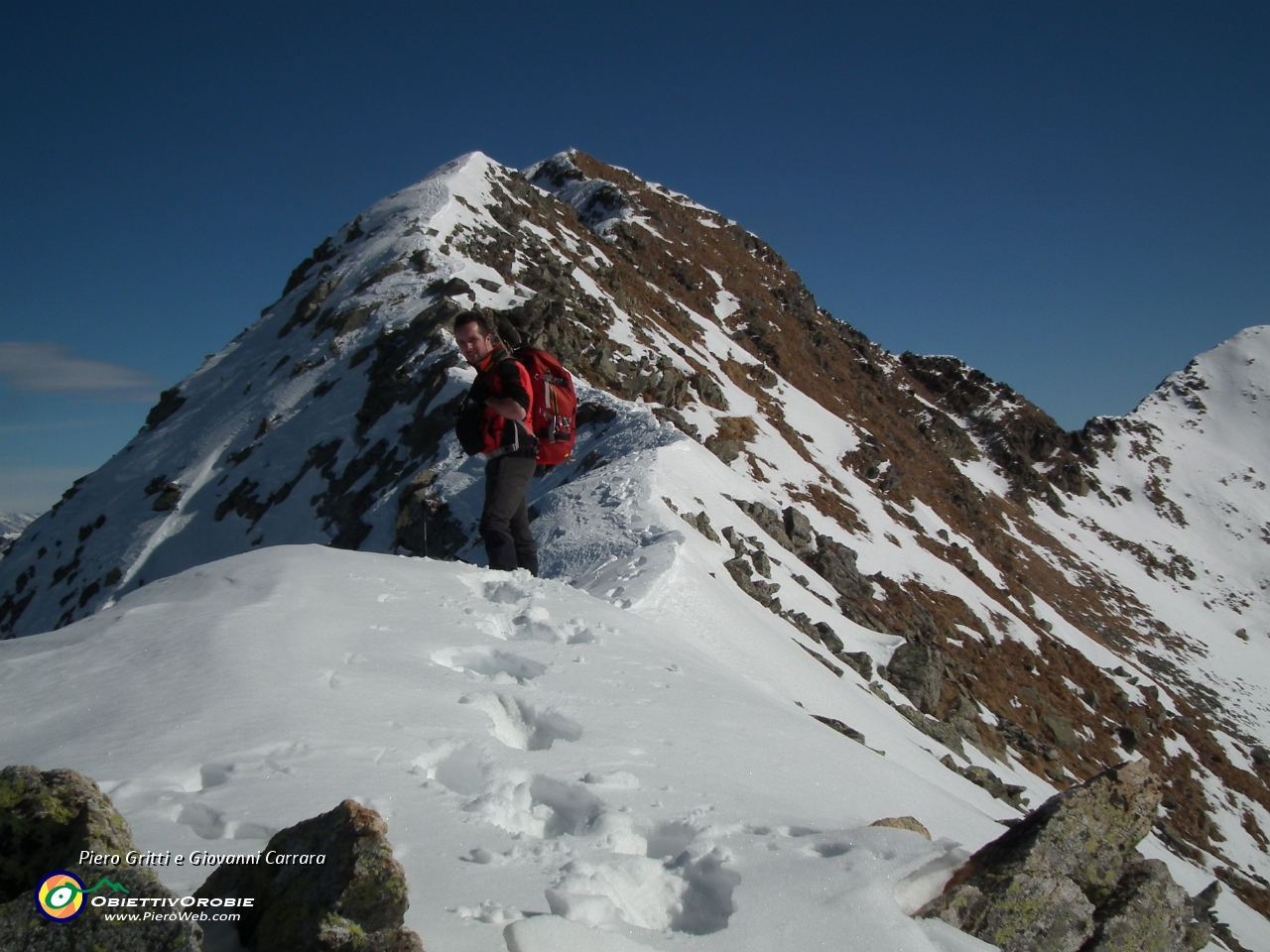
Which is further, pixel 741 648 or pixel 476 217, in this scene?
pixel 476 217

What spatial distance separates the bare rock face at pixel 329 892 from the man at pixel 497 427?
206 inches

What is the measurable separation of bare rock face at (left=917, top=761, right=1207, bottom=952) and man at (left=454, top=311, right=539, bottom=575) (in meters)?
5.41

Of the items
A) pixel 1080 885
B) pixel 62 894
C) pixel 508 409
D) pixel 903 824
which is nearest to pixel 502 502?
pixel 508 409

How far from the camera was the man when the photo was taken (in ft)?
24.4

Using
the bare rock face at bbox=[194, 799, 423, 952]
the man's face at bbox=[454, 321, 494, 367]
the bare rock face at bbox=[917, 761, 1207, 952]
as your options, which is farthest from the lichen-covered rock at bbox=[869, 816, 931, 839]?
the man's face at bbox=[454, 321, 494, 367]

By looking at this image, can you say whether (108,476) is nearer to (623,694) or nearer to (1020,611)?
(623,694)

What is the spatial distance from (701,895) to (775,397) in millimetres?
35401

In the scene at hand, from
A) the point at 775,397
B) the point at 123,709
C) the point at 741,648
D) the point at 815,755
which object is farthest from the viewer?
the point at 775,397

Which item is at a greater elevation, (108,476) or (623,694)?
(623,694)

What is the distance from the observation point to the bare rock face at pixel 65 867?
6.11ft

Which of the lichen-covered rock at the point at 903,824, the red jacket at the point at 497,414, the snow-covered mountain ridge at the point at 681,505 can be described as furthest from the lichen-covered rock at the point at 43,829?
the snow-covered mountain ridge at the point at 681,505

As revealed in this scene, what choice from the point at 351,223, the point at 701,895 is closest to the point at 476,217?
the point at 351,223

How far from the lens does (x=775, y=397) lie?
3744 cm

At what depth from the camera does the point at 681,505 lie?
540 inches
